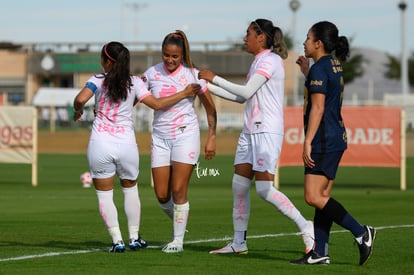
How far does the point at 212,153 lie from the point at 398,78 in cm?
10239

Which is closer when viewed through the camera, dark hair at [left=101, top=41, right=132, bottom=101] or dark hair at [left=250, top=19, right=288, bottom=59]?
dark hair at [left=250, top=19, right=288, bottom=59]

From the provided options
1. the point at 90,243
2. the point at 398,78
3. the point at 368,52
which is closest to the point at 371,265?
the point at 90,243

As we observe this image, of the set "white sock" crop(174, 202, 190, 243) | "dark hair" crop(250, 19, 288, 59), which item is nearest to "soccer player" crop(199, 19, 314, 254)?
"dark hair" crop(250, 19, 288, 59)

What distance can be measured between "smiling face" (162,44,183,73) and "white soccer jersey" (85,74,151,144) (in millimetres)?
352

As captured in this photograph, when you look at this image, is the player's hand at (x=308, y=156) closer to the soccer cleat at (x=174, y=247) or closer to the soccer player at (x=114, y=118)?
the soccer player at (x=114, y=118)

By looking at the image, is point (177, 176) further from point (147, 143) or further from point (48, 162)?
point (147, 143)

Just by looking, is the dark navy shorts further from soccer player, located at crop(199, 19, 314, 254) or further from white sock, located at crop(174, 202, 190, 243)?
white sock, located at crop(174, 202, 190, 243)

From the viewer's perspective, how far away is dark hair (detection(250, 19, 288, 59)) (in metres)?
10.9

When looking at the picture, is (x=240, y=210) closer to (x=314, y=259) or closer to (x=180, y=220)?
(x=180, y=220)

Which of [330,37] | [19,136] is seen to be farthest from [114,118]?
[19,136]

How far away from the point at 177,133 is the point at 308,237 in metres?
1.73

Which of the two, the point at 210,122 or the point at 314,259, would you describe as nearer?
the point at 314,259

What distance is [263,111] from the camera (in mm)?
10812

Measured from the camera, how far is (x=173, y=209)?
1159 cm
